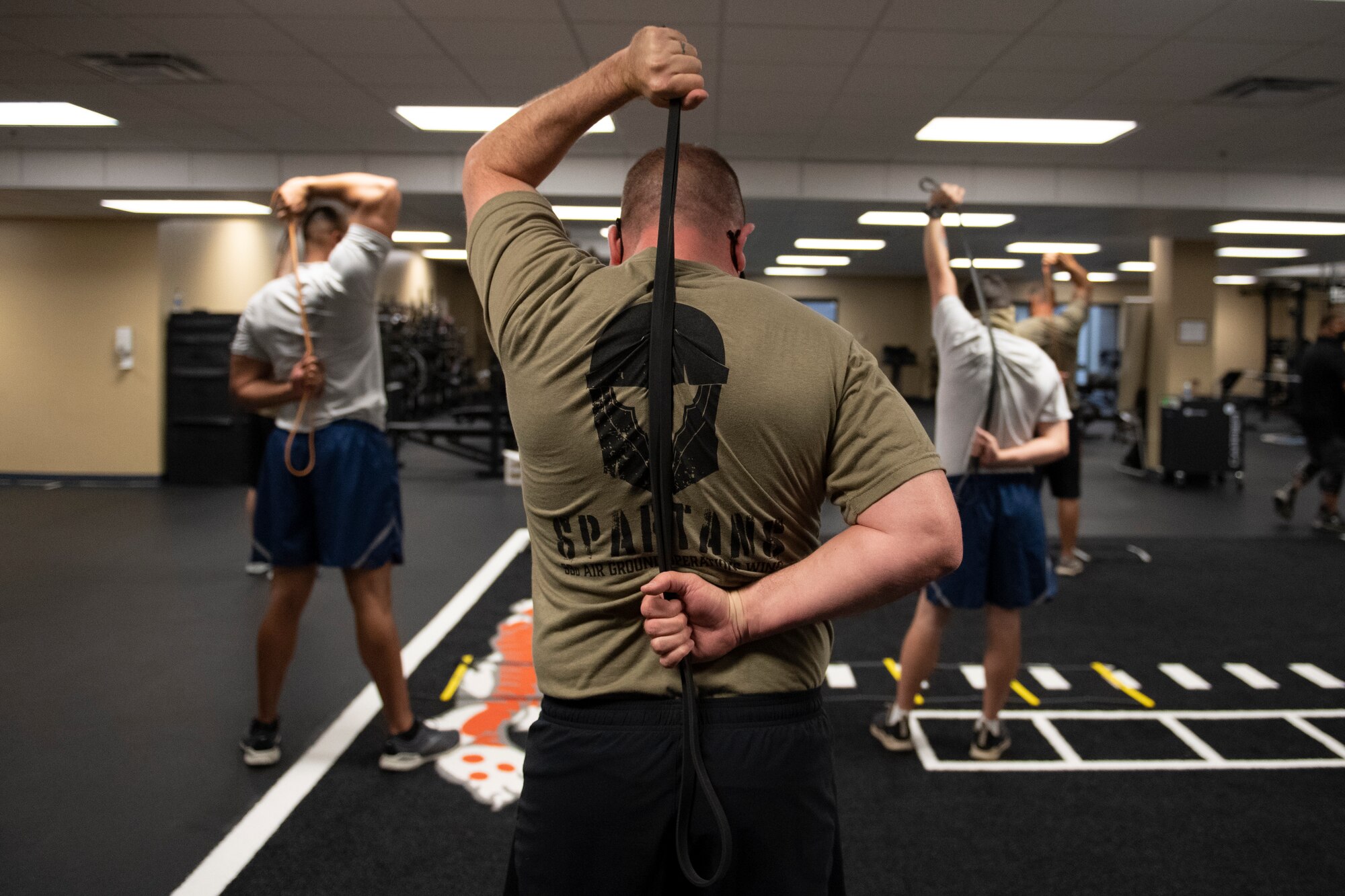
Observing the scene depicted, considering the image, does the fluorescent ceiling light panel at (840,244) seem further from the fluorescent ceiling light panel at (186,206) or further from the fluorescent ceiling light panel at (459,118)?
the fluorescent ceiling light panel at (186,206)

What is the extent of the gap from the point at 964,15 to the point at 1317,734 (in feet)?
9.60

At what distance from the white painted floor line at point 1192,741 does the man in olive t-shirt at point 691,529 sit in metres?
2.21

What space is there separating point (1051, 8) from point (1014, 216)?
197 inches

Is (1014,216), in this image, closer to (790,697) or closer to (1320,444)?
(1320,444)

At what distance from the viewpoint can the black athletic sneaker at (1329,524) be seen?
596 centimetres

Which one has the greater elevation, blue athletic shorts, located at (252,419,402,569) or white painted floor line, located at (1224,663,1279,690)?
blue athletic shorts, located at (252,419,402,569)

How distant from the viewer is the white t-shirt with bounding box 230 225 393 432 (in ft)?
7.50

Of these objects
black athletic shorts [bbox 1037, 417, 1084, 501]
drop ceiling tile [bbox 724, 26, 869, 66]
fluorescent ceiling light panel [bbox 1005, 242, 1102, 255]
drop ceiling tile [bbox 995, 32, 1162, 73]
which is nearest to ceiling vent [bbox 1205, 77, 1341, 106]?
drop ceiling tile [bbox 995, 32, 1162, 73]

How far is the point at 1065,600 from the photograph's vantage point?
14.2 feet

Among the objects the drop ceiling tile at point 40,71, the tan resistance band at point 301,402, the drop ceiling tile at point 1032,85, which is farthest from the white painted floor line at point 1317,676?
the drop ceiling tile at point 40,71

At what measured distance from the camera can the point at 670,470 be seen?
876 mm

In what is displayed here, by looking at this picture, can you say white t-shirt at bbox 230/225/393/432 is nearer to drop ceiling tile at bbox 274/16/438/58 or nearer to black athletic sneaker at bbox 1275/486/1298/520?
drop ceiling tile at bbox 274/16/438/58

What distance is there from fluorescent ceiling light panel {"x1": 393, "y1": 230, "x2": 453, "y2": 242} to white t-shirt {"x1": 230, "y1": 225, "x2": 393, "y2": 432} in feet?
29.1

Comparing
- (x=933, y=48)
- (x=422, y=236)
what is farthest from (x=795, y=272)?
(x=933, y=48)
